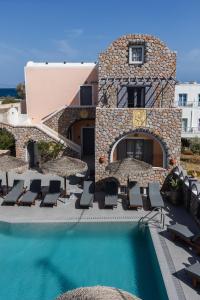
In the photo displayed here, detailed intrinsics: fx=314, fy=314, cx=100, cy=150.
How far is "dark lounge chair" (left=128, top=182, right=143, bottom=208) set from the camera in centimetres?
1939

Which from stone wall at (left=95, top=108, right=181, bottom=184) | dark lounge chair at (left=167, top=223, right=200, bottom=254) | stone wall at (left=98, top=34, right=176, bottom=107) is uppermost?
stone wall at (left=98, top=34, right=176, bottom=107)

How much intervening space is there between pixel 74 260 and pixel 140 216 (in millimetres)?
5477

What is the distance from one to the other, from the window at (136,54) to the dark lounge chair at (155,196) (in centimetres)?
968

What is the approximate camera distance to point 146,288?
1252 centimetres

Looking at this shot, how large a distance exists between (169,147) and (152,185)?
10.1ft

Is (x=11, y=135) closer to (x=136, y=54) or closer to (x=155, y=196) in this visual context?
(x=136, y=54)

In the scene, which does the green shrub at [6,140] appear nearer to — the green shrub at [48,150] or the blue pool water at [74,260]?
the green shrub at [48,150]

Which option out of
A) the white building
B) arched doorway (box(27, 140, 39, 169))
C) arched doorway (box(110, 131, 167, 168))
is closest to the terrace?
arched doorway (box(110, 131, 167, 168))

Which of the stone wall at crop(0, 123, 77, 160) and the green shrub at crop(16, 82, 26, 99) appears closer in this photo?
the stone wall at crop(0, 123, 77, 160)

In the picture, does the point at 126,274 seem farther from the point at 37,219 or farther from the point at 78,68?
the point at 78,68

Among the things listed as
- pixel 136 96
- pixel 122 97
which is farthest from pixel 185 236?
pixel 136 96

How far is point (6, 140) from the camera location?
99.3ft

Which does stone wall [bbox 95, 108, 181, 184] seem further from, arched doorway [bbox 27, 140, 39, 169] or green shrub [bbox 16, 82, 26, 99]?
green shrub [bbox 16, 82, 26, 99]

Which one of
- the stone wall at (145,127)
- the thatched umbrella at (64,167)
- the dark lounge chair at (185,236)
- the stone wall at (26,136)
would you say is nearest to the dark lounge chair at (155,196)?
the stone wall at (145,127)
